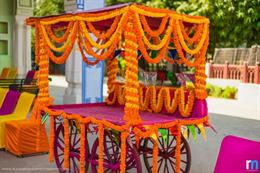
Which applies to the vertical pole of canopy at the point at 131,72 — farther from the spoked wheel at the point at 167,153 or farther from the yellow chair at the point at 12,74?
the yellow chair at the point at 12,74

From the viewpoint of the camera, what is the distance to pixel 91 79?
821cm

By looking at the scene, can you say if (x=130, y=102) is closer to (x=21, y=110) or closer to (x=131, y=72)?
(x=131, y=72)

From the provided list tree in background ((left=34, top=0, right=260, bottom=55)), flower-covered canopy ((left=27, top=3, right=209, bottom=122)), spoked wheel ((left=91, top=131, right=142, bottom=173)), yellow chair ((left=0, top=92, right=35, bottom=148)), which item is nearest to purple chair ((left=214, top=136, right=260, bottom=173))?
flower-covered canopy ((left=27, top=3, right=209, bottom=122))

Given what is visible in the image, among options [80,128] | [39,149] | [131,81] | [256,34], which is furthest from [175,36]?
[256,34]

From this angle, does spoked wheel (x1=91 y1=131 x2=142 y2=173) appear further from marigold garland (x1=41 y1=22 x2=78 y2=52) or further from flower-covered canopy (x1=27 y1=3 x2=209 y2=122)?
marigold garland (x1=41 y1=22 x2=78 y2=52)

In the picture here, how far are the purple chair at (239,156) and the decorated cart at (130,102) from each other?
121 centimetres

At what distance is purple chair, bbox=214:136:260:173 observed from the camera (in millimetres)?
2664

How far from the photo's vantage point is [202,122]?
4582 millimetres

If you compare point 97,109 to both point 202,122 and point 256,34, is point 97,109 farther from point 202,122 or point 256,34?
point 256,34

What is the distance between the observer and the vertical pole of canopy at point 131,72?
4.03 metres

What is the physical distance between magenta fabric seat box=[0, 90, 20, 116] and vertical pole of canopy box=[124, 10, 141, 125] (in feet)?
9.67

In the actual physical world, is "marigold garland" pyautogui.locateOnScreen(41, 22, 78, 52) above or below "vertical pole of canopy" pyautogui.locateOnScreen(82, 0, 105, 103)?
above

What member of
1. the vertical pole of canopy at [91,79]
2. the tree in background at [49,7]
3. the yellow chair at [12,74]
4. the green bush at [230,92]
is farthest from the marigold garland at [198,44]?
the tree in background at [49,7]

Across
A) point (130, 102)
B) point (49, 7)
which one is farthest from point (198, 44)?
point (49, 7)
